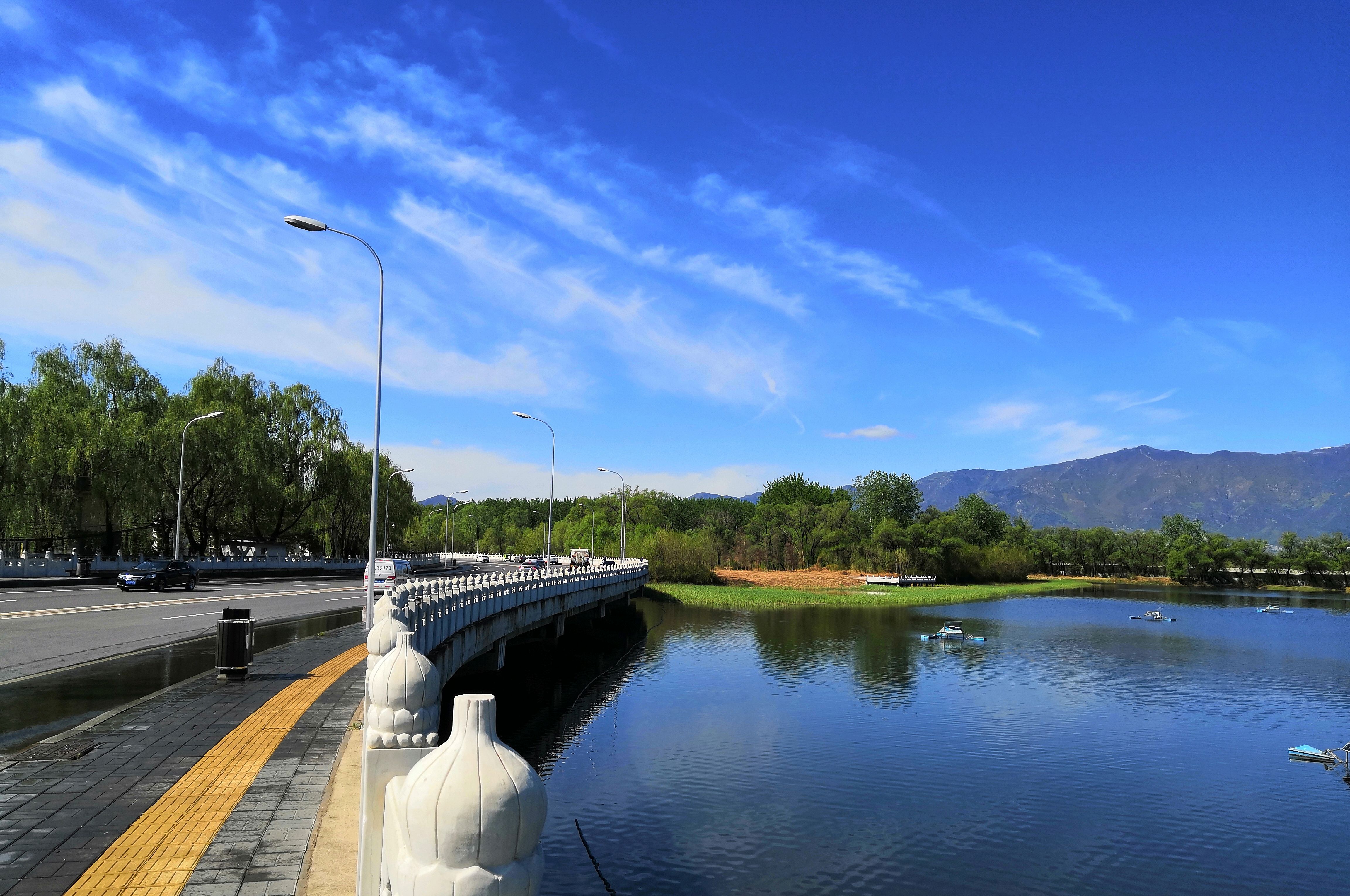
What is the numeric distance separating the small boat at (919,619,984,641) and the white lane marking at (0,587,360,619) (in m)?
32.1

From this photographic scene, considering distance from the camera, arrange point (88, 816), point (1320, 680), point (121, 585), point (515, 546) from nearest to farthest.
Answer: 1. point (88, 816)
2. point (1320, 680)
3. point (121, 585)
4. point (515, 546)

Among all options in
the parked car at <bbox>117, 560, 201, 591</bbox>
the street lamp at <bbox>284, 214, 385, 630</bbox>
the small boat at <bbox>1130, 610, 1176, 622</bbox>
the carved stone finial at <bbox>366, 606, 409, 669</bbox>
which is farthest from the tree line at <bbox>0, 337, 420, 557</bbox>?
the small boat at <bbox>1130, 610, 1176, 622</bbox>

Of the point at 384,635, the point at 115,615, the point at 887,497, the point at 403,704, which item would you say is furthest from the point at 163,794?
the point at 887,497

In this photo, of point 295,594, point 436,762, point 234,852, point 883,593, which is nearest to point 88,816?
point 234,852

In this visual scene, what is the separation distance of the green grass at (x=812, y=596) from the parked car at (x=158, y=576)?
35.7 m

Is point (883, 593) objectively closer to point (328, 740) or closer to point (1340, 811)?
point (1340, 811)

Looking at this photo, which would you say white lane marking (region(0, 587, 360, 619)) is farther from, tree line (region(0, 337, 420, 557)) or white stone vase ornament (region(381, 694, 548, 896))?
white stone vase ornament (region(381, 694, 548, 896))

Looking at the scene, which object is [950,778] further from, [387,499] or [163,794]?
[387,499]

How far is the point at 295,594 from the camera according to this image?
41969 mm

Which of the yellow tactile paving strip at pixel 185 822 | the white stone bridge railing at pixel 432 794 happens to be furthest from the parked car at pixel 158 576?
the white stone bridge railing at pixel 432 794

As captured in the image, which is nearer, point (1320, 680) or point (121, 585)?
point (1320, 680)

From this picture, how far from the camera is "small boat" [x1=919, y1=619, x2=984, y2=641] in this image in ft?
150

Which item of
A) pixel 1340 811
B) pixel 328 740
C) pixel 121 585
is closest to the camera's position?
pixel 328 740

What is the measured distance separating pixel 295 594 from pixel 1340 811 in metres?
39.7
